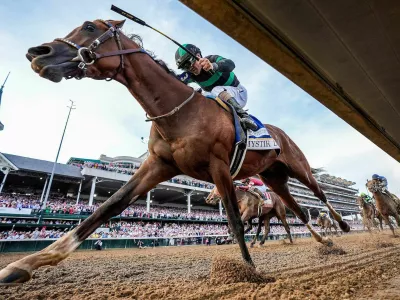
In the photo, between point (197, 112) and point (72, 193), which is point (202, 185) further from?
point (197, 112)

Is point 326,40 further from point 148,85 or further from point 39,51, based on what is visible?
point 39,51

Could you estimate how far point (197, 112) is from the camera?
9.79 feet

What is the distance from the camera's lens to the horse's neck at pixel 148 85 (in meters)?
2.84

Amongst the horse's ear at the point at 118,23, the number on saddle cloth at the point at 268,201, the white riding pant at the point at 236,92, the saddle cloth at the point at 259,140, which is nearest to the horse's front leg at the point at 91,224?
the saddle cloth at the point at 259,140

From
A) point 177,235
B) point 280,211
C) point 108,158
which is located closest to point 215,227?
point 177,235

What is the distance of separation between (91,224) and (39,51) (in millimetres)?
1954

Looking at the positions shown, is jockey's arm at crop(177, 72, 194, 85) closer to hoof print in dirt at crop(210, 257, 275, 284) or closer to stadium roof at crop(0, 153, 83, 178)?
hoof print in dirt at crop(210, 257, 275, 284)

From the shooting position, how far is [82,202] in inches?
1170

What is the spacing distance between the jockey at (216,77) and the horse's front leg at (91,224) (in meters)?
1.46

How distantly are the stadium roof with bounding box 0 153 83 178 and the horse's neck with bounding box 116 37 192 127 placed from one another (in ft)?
87.1

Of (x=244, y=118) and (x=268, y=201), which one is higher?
(x=268, y=201)

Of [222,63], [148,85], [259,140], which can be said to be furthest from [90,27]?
[259,140]

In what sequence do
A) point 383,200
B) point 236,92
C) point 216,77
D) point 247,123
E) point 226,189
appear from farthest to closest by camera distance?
1. point 383,200
2. point 236,92
3. point 216,77
4. point 247,123
5. point 226,189

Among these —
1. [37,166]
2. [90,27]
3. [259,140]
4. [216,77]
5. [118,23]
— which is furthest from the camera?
[37,166]
